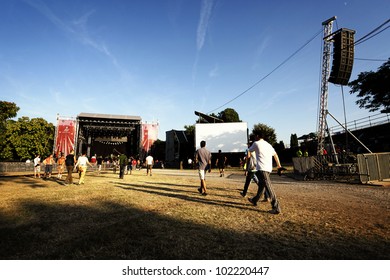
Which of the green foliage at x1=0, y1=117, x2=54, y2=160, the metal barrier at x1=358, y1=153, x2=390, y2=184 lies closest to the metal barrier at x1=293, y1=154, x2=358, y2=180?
the metal barrier at x1=358, y1=153, x2=390, y2=184

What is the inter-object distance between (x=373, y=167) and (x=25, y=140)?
162 feet

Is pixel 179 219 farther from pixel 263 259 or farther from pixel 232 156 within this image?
pixel 232 156

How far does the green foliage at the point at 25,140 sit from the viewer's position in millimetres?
36438

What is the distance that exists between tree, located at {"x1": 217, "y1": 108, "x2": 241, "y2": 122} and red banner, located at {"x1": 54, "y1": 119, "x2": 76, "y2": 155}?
35.4m

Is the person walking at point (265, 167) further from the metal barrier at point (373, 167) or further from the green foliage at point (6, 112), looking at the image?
the green foliage at point (6, 112)

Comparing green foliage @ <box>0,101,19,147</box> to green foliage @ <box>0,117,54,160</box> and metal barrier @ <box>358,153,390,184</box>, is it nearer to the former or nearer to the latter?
green foliage @ <box>0,117,54,160</box>

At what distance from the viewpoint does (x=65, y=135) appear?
2923 cm

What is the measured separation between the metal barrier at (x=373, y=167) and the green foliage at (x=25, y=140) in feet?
155

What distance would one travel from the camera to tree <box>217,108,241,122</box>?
52.4m

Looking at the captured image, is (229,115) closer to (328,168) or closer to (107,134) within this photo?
(107,134)

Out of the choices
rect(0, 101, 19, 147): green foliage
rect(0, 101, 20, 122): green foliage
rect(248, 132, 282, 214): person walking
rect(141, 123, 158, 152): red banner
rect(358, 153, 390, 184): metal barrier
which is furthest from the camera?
rect(0, 101, 20, 122): green foliage

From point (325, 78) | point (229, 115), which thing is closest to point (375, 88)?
point (325, 78)

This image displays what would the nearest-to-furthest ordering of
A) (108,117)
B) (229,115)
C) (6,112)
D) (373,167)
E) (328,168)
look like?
(373,167) → (328,168) → (108,117) → (6,112) → (229,115)
